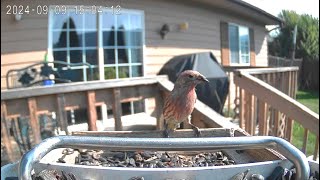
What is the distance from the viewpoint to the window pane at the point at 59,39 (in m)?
5.91

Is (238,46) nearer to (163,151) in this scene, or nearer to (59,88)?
(59,88)

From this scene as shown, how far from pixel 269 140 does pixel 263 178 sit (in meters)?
0.10

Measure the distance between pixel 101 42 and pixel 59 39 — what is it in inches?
26.6

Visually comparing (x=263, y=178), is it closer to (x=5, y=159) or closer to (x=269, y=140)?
(x=269, y=140)

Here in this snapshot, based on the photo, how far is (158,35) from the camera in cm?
705

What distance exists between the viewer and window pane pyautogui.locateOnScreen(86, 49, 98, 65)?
6.25 metres

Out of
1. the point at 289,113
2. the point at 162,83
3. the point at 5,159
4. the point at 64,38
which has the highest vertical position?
the point at 64,38

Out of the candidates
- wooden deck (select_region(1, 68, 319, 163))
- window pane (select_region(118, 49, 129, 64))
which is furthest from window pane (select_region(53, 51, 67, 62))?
wooden deck (select_region(1, 68, 319, 163))

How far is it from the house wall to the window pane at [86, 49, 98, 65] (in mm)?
713

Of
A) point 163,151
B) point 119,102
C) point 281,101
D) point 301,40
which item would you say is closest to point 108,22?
point 119,102

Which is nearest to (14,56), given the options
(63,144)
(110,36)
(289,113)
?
(110,36)

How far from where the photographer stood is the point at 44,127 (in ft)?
14.1

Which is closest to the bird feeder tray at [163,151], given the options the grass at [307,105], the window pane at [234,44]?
the grass at [307,105]

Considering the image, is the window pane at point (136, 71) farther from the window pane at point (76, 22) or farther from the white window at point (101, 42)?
the window pane at point (76, 22)
